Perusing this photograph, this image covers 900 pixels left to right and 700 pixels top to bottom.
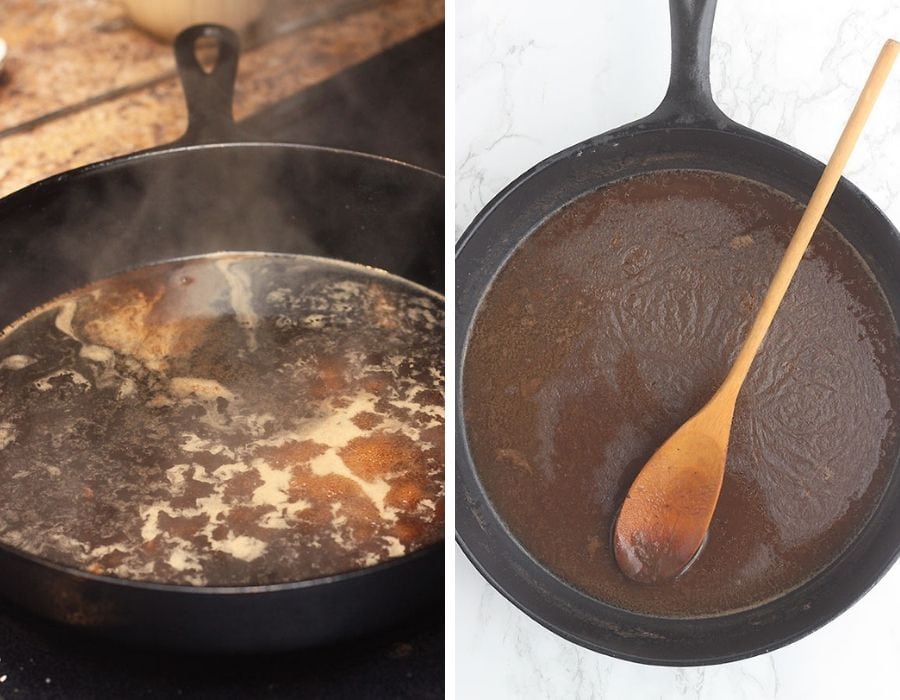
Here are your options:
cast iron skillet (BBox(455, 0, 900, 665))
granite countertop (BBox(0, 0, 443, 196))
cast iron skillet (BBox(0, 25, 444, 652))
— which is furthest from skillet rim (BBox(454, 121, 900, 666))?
granite countertop (BBox(0, 0, 443, 196))

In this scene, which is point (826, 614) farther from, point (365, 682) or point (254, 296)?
point (254, 296)

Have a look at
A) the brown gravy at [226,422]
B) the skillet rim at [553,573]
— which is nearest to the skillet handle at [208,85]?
the brown gravy at [226,422]

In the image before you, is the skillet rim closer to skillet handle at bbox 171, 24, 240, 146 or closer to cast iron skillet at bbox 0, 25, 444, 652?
cast iron skillet at bbox 0, 25, 444, 652

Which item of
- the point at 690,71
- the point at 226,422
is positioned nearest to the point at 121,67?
the point at 226,422

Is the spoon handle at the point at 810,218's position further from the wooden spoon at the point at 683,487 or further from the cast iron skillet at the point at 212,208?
the cast iron skillet at the point at 212,208

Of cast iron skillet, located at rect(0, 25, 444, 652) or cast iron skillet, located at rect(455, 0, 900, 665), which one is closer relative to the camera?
cast iron skillet, located at rect(455, 0, 900, 665)
